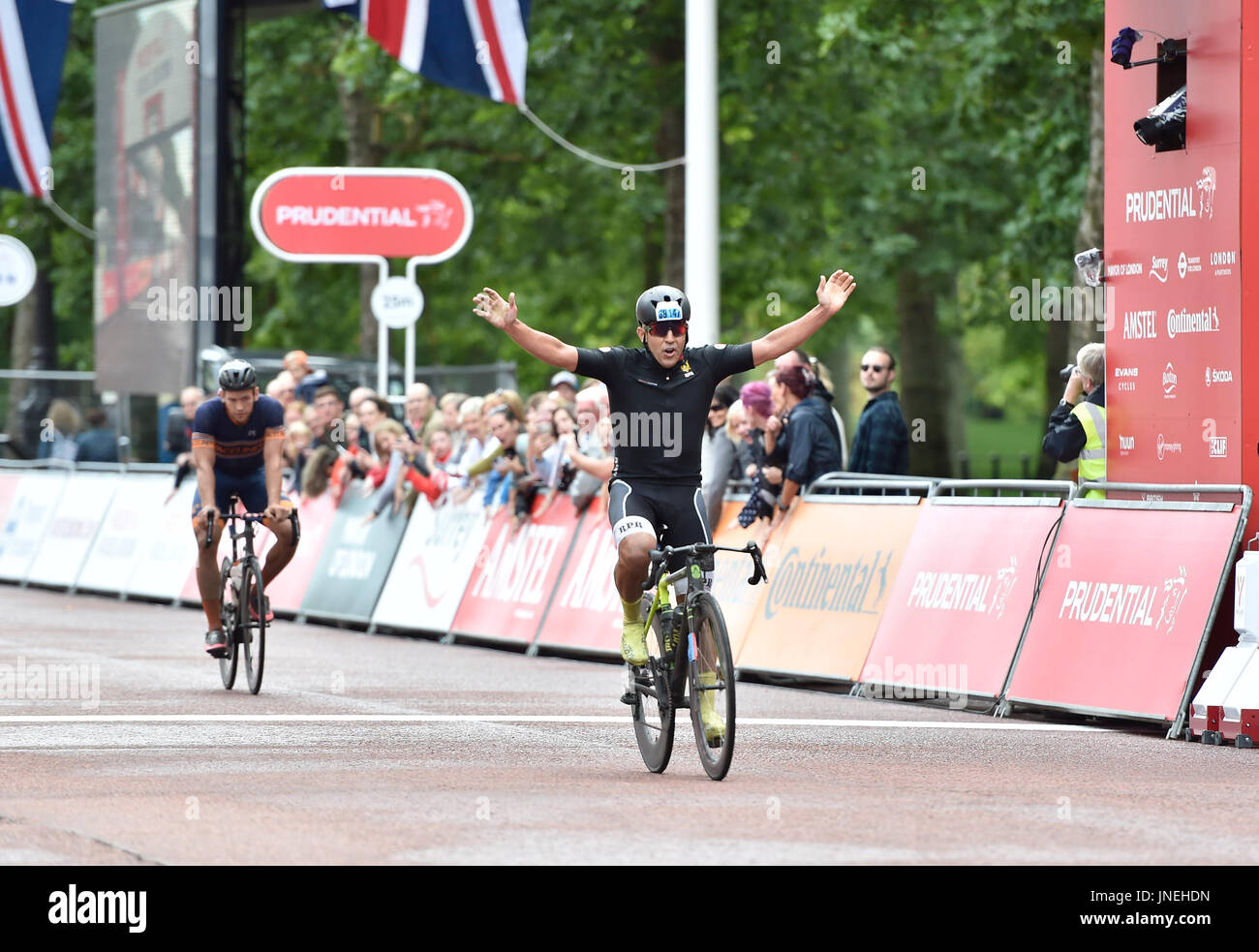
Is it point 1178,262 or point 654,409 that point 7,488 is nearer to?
point 1178,262

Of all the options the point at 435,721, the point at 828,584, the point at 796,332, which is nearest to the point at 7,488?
the point at 828,584

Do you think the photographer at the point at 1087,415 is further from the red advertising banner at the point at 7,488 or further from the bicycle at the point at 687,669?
the red advertising banner at the point at 7,488

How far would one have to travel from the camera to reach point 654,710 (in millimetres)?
10211

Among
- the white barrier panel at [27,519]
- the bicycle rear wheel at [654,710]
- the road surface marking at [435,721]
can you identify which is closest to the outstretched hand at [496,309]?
the bicycle rear wheel at [654,710]

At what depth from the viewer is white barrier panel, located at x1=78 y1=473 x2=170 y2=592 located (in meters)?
24.3

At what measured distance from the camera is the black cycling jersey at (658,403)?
33.4ft

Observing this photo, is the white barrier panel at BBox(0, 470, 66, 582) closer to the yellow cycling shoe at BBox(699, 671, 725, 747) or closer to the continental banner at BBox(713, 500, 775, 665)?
the continental banner at BBox(713, 500, 775, 665)

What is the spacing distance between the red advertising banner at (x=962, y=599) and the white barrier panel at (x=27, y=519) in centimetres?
1480

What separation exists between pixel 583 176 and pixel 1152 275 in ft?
81.0

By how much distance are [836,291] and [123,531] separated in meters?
15.6

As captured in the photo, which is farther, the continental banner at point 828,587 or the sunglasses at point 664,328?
the continental banner at point 828,587

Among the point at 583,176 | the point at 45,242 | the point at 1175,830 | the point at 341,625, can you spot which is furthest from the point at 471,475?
the point at 45,242

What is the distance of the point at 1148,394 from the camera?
1300 centimetres

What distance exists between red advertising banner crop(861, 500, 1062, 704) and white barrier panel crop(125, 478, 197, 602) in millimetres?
10787
